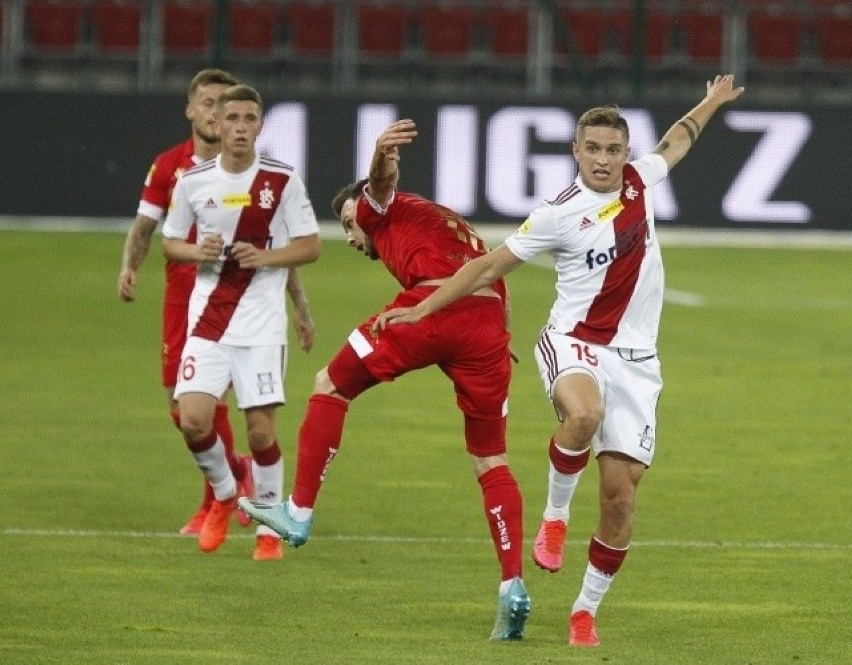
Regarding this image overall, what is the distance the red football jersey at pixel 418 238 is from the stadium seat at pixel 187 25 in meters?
19.1

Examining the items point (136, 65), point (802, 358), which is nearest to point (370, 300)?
point (802, 358)

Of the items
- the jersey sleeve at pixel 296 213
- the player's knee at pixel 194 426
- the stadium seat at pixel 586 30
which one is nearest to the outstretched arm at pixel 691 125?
the jersey sleeve at pixel 296 213

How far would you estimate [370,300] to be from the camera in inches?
731

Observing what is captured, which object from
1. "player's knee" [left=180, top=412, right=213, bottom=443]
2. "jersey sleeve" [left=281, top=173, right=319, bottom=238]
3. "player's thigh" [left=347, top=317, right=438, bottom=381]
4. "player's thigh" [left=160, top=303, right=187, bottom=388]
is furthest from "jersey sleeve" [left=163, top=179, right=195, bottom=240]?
"player's thigh" [left=347, top=317, right=438, bottom=381]

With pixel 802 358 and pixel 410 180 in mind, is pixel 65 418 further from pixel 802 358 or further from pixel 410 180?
pixel 410 180

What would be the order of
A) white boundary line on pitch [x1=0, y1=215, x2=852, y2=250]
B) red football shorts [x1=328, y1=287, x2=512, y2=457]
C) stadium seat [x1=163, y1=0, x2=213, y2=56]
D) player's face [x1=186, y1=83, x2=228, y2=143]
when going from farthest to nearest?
stadium seat [x1=163, y1=0, x2=213, y2=56], white boundary line on pitch [x1=0, y1=215, x2=852, y2=250], player's face [x1=186, y1=83, x2=228, y2=143], red football shorts [x1=328, y1=287, x2=512, y2=457]

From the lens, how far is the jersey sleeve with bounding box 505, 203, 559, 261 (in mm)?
6930

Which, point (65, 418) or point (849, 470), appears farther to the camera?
point (65, 418)

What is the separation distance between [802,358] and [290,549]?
25.4ft

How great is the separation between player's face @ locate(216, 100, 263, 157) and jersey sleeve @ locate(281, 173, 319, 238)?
0.90ft

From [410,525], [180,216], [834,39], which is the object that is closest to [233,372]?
[180,216]

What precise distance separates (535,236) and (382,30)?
19468 millimetres

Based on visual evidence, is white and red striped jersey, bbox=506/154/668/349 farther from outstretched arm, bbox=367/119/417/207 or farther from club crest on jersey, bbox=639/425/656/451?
outstretched arm, bbox=367/119/417/207

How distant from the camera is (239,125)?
8445mm
